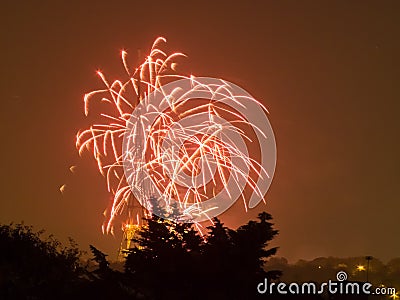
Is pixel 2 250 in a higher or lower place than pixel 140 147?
lower

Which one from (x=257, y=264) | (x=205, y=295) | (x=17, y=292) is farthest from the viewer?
(x=257, y=264)

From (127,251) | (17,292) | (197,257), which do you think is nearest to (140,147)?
(127,251)

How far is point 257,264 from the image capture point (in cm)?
2845

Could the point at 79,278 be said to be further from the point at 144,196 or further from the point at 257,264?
the point at 144,196

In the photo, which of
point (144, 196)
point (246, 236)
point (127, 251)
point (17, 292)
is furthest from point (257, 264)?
point (144, 196)

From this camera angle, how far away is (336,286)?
96.8 ft

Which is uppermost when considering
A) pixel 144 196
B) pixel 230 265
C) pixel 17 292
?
pixel 144 196

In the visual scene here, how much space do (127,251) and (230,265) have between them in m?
4.90

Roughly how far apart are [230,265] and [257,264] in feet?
4.02

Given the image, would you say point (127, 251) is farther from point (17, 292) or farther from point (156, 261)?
point (17, 292)

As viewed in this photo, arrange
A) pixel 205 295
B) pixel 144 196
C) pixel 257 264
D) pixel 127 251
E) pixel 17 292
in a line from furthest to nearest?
pixel 144 196
pixel 127 251
pixel 257 264
pixel 205 295
pixel 17 292

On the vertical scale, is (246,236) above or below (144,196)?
below

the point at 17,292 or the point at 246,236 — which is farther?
the point at 246,236

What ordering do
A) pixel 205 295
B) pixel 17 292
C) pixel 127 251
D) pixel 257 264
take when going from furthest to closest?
pixel 127 251
pixel 257 264
pixel 205 295
pixel 17 292
